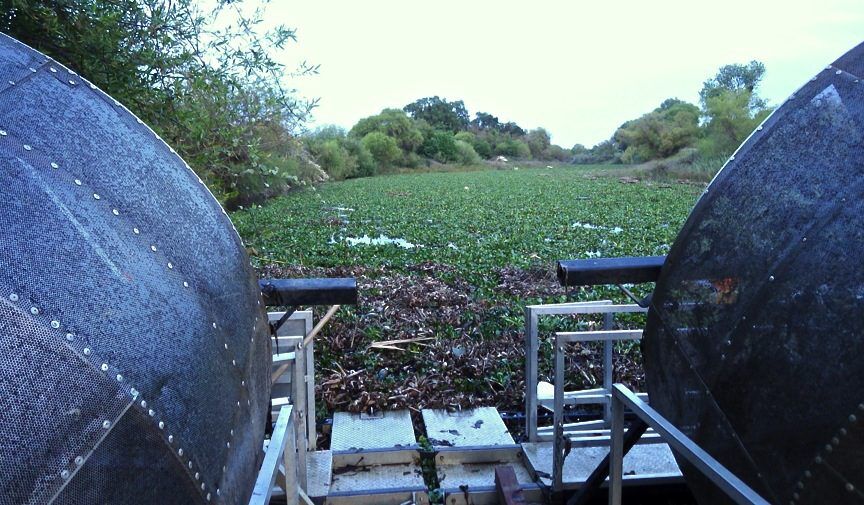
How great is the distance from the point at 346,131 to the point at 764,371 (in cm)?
6192

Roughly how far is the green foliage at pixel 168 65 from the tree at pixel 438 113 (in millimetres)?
86710

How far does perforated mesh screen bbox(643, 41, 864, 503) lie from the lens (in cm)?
165

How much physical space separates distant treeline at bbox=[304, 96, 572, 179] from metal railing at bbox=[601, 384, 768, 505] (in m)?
37.2

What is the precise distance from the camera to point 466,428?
524 centimetres

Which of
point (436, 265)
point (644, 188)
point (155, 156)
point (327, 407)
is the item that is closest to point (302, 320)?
point (327, 407)

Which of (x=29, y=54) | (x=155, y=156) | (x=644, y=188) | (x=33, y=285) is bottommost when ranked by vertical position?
(x=644, y=188)

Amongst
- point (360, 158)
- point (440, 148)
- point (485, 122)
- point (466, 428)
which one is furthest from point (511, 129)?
point (466, 428)

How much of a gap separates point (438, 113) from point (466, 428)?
91.2 m

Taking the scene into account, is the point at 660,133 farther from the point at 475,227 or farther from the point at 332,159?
the point at 475,227

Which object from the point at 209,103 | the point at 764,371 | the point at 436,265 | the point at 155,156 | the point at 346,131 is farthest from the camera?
the point at 346,131

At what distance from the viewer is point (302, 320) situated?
430 cm

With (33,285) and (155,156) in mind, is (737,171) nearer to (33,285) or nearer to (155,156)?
(155,156)

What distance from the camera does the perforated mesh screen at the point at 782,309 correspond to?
5.41 feet

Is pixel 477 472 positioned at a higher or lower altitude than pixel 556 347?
lower
